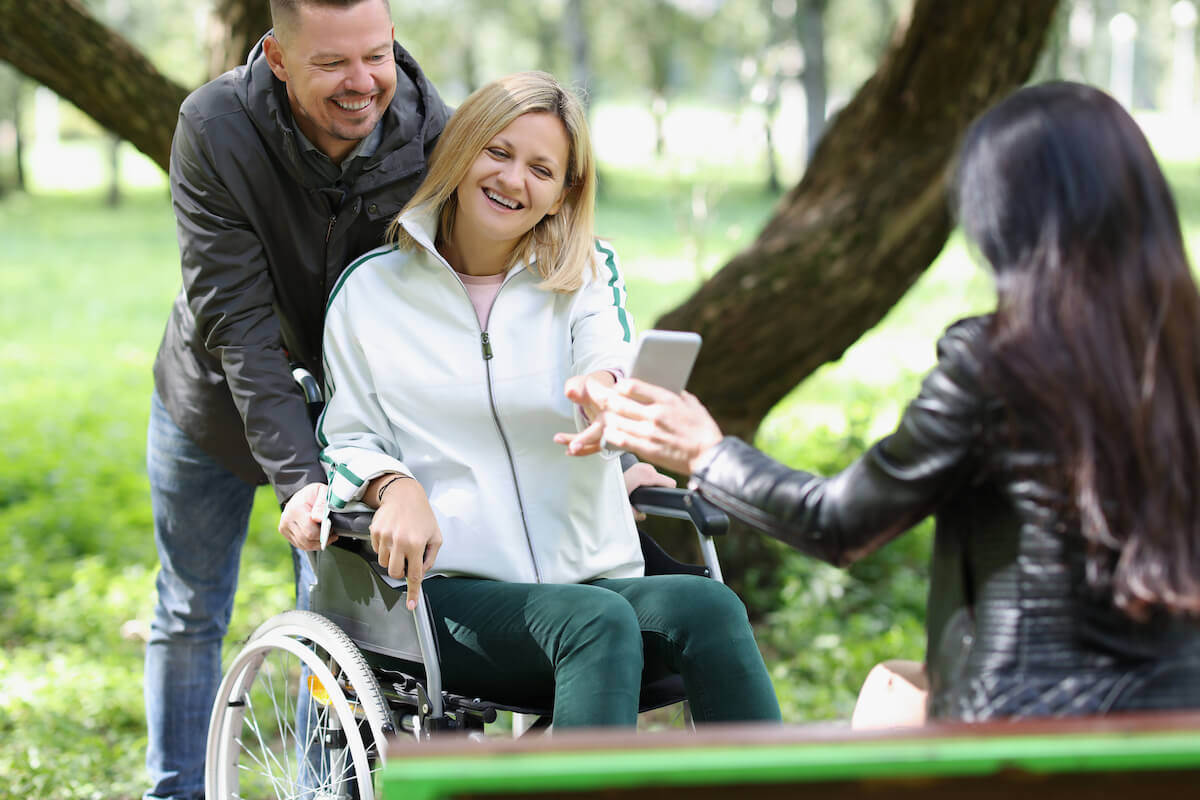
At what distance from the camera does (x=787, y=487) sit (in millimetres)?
1775

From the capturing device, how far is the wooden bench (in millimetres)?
1219

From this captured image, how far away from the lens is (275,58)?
8.53 feet

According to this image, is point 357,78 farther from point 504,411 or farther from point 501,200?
point 504,411

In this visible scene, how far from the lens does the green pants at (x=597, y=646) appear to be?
7.13ft

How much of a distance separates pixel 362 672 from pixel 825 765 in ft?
3.86

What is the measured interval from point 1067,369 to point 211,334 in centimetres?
167

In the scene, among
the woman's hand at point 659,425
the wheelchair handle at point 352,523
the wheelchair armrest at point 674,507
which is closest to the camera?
the woman's hand at point 659,425

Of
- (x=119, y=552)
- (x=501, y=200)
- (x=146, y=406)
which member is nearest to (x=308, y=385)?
(x=501, y=200)

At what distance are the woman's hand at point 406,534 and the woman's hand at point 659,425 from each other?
0.40 m

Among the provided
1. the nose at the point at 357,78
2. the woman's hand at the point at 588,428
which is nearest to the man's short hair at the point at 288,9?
the nose at the point at 357,78

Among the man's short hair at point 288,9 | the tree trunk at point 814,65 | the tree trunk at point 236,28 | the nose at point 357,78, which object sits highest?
the tree trunk at point 814,65

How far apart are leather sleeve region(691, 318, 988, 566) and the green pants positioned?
465mm

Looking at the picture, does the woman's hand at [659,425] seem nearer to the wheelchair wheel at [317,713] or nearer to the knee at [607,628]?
the knee at [607,628]

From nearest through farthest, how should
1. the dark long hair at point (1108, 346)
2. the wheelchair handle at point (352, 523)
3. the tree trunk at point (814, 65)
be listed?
the dark long hair at point (1108, 346)
the wheelchair handle at point (352, 523)
the tree trunk at point (814, 65)
